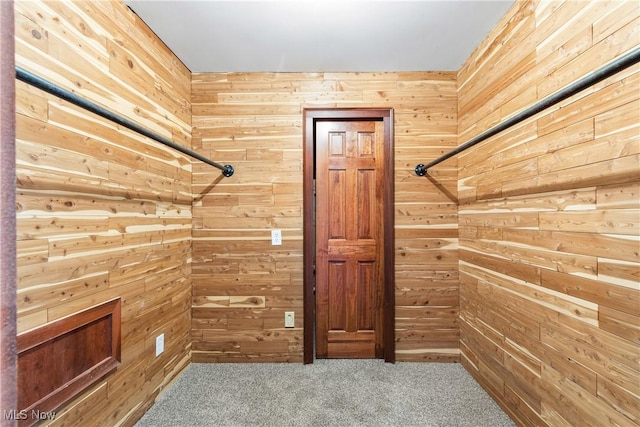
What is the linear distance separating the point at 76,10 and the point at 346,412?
8.13 ft

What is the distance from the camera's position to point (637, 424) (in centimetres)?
89

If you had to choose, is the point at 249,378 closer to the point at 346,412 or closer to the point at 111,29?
the point at 346,412

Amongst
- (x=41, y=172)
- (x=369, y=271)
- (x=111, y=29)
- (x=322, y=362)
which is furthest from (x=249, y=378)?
(x=111, y=29)

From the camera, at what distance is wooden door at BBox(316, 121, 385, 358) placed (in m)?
2.13

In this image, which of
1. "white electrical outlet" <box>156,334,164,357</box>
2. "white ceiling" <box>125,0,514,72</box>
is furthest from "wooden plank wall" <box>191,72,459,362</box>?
"white electrical outlet" <box>156,334,164,357</box>

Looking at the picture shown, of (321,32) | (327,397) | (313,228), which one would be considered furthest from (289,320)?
(321,32)

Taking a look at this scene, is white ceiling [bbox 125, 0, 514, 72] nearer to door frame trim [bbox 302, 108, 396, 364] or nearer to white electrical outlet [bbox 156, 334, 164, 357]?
door frame trim [bbox 302, 108, 396, 364]

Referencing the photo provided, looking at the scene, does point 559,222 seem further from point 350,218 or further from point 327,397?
point 327,397

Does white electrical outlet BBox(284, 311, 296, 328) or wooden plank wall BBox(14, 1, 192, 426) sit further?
white electrical outlet BBox(284, 311, 296, 328)

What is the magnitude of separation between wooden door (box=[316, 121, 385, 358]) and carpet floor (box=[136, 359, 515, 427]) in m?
0.35
